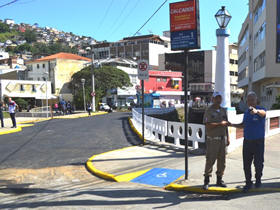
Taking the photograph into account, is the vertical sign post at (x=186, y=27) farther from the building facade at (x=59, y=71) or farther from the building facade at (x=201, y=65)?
the building facade at (x=201, y=65)

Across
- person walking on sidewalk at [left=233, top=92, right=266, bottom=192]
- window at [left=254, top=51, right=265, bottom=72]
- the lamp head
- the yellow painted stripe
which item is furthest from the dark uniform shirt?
window at [left=254, top=51, right=265, bottom=72]

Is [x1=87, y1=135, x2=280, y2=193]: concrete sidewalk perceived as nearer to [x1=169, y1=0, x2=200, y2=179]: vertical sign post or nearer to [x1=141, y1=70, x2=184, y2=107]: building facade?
[x1=169, y1=0, x2=200, y2=179]: vertical sign post

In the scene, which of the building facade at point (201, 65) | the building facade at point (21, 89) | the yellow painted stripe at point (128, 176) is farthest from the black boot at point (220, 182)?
the building facade at point (201, 65)

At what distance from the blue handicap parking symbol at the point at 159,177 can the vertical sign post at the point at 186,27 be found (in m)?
0.50

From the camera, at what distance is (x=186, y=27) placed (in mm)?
6117

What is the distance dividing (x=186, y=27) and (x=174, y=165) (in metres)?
3.60

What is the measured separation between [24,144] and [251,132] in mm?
→ 9317

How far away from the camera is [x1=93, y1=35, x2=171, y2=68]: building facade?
84.6 meters

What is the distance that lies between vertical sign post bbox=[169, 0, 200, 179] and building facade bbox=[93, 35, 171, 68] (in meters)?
74.3

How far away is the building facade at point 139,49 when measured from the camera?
277 feet

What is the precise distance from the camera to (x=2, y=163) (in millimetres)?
8602

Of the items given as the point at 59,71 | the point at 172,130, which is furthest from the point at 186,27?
the point at 59,71

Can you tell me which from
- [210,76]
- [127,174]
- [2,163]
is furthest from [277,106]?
[210,76]

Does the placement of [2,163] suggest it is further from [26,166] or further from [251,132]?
[251,132]
